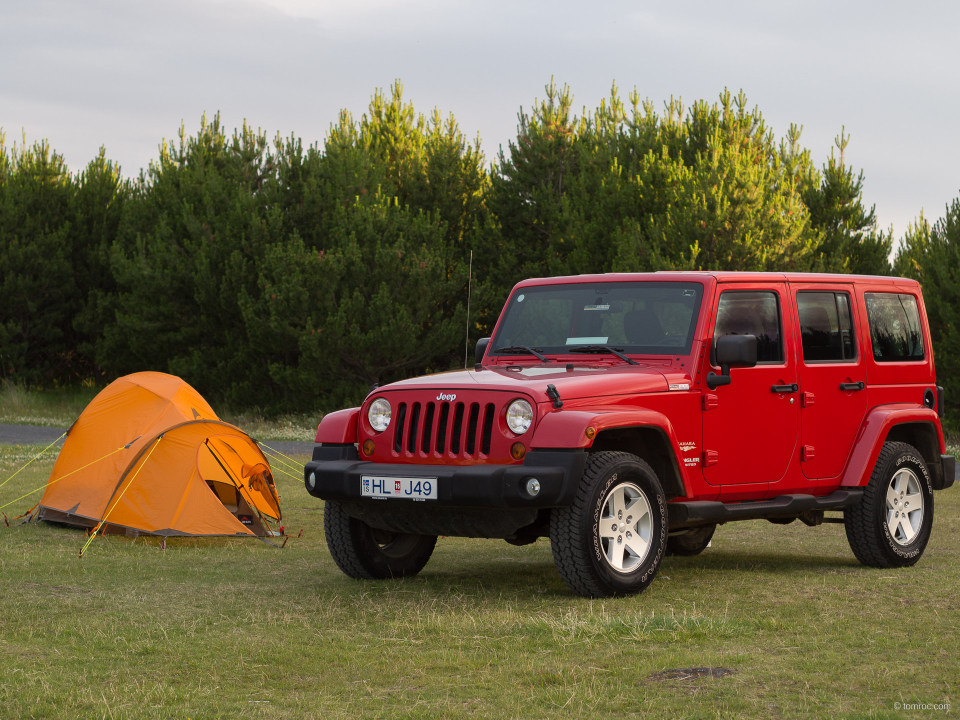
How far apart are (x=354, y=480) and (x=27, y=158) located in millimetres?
37362

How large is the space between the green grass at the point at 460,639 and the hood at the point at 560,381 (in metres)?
1.32

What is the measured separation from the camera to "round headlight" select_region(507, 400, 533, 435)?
23.7ft

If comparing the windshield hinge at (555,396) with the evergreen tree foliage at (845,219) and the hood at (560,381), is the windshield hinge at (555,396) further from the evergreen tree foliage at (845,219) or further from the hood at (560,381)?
the evergreen tree foliage at (845,219)

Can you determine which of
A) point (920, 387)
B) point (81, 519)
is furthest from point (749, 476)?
point (81, 519)

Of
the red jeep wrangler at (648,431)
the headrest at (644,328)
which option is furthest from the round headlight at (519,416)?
the headrest at (644,328)

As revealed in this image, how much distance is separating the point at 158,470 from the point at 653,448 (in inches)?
194

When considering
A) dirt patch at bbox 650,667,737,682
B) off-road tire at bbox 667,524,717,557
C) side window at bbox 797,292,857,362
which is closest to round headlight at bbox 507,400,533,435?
dirt patch at bbox 650,667,737,682

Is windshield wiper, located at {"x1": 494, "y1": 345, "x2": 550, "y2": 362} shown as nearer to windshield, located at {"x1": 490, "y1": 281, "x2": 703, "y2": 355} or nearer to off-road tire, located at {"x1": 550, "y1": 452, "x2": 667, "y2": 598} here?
windshield, located at {"x1": 490, "y1": 281, "x2": 703, "y2": 355}

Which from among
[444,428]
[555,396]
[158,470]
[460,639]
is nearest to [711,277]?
[555,396]

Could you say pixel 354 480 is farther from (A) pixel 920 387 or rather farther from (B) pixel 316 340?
(B) pixel 316 340

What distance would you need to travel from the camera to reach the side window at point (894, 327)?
945cm

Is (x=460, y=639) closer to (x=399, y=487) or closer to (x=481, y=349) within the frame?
(x=399, y=487)

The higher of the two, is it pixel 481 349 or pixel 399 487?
pixel 481 349

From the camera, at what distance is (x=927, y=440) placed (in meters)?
9.77
